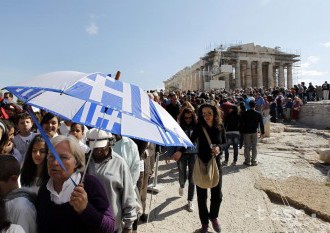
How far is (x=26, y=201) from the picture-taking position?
2014 mm

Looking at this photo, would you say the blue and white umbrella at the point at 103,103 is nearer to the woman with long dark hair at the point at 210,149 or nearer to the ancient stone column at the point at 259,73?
the woman with long dark hair at the point at 210,149

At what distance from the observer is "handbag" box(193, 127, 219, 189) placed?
4367 millimetres

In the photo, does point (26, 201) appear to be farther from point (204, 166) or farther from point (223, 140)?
point (223, 140)

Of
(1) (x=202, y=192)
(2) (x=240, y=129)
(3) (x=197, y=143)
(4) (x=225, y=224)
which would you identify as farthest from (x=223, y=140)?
(2) (x=240, y=129)

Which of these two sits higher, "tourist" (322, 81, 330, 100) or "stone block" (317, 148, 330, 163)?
"tourist" (322, 81, 330, 100)

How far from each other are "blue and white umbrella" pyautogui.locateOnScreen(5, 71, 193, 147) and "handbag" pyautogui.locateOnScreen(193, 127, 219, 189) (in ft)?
6.20

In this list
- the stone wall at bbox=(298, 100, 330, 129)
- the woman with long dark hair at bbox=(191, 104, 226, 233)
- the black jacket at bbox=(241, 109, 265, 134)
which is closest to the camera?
the woman with long dark hair at bbox=(191, 104, 226, 233)

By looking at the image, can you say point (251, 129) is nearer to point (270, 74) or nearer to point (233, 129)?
point (233, 129)

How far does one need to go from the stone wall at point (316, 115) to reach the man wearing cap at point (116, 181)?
16311 mm

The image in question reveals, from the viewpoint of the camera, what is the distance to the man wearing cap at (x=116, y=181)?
2.79 m

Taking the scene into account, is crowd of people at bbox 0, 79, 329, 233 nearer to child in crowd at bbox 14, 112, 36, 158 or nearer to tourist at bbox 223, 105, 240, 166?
child in crowd at bbox 14, 112, 36, 158

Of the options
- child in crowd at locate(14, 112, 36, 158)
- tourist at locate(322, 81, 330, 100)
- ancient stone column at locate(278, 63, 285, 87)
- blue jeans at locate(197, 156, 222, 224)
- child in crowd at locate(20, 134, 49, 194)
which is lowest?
blue jeans at locate(197, 156, 222, 224)

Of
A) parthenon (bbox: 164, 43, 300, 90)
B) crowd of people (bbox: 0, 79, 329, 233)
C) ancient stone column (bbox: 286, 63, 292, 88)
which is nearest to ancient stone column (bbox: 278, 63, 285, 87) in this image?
parthenon (bbox: 164, 43, 300, 90)

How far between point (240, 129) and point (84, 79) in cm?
713
